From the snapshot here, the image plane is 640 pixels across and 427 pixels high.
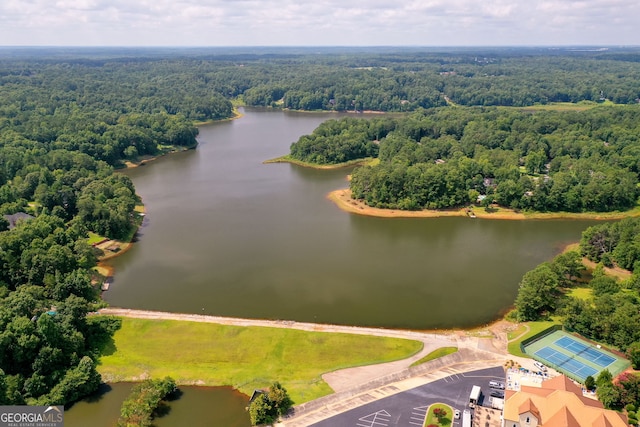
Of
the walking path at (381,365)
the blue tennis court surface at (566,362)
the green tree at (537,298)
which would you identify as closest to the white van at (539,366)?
the blue tennis court surface at (566,362)

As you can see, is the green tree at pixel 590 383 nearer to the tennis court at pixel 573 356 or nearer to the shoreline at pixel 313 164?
the tennis court at pixel 573 356

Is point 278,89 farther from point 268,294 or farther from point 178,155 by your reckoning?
point 268,294

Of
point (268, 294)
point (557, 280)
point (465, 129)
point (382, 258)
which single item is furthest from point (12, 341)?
point (465, 129)

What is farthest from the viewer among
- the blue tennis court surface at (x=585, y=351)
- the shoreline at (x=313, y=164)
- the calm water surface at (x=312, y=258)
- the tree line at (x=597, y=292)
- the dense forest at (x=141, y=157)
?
the shoreline at (x=313, y=164)

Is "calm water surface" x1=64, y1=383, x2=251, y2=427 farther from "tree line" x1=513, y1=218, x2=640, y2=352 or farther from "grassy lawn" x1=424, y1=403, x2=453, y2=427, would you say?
"tree line" x1=513, y1=218, x2=640, y2=352

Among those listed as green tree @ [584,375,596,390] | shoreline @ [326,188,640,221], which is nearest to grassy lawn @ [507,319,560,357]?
green tree @ [584,375,596,390]

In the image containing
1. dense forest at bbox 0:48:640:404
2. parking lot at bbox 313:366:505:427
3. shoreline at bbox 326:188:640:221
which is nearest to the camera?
parking lot at bbox 313:366:505:427
